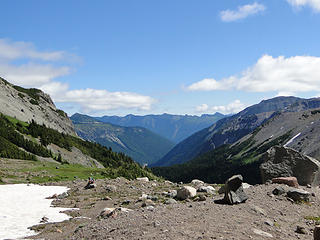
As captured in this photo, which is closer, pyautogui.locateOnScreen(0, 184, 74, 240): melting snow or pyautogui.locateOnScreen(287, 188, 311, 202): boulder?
pyautogui.locateOnScreen(0, 184, 74, 240): melting snow

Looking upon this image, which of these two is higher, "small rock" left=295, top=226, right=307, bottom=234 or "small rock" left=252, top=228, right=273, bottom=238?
"small rock" left=252, top=228, right=273, bottom=238

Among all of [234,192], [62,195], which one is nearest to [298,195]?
[234,192]

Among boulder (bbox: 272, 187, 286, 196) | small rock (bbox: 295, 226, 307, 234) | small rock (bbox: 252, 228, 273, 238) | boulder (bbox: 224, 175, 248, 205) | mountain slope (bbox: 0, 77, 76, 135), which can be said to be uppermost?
mountain slope (bbox: 0, 77, 76, 135)

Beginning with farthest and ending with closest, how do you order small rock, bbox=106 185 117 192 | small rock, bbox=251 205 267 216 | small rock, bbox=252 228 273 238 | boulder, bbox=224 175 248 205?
small rock, bbox=106 185 117 192, boulder, bbox=224 175 248 205, small rock, bbox=251 205 267 216, small rock, bbox=252 228 273 238

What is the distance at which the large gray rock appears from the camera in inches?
1083

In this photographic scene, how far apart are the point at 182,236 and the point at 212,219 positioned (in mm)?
3110

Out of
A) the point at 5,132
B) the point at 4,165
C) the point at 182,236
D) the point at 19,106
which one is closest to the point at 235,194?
the point at 182,236

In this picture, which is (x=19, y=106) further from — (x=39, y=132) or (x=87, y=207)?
(x=87, y=207)

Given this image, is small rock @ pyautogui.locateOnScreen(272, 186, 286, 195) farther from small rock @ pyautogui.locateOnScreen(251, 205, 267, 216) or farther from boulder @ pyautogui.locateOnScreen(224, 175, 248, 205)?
small rock @ pyautogui.locateOnScreen(251, 205, 267, 216)

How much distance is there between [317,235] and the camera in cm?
1231

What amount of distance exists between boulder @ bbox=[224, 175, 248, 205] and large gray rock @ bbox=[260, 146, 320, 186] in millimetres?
11480

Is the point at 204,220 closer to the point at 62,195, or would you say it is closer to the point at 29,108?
the point at 62,195

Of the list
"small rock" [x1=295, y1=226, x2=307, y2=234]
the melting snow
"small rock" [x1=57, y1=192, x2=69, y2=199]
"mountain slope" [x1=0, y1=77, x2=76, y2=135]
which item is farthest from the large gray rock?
"mountain slope" [x1=0, y1=77, x2=76, y2=135]

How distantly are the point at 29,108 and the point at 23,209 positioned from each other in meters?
135
